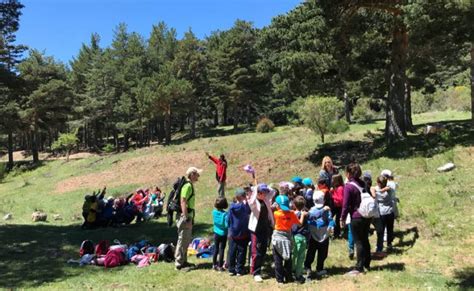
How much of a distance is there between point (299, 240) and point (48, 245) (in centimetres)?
759

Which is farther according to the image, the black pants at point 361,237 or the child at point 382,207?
the child at point 382,207

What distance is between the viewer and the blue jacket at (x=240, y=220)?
24.7 ft

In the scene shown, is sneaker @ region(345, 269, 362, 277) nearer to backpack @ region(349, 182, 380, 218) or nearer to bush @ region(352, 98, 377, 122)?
backpack @ region(349, 182, 380, 218)

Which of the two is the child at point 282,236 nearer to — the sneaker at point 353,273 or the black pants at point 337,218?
the sneaker at point 353,273

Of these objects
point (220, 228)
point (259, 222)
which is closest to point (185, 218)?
point (220, 228)

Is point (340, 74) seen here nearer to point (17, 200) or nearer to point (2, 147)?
point (17, 200)

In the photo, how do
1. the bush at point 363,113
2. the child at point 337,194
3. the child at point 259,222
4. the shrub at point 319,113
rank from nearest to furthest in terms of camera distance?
1. the child at point 259,222
2. the child at point 337,194
3. the shrub at point 319,113
4. the bush at point 363,113

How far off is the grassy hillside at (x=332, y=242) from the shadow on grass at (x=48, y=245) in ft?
0.07

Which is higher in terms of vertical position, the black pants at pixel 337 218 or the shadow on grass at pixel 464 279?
the black pants at pixel 337 218

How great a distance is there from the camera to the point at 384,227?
8.30 metres

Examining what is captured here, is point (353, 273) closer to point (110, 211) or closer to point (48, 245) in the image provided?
point (48, 245)

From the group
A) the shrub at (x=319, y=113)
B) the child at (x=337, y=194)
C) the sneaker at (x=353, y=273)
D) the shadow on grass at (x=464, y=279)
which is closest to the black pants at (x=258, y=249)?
the sneaker at (x=353, y=273)

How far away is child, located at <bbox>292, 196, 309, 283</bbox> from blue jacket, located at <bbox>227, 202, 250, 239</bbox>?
2.87ft

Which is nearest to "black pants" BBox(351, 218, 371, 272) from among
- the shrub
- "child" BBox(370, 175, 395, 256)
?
"child" BBox(370, 175, 395, 256)
